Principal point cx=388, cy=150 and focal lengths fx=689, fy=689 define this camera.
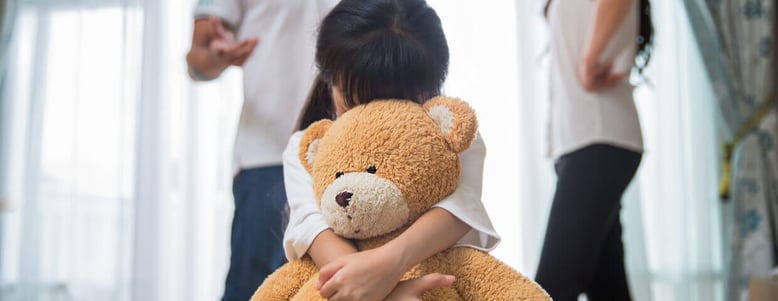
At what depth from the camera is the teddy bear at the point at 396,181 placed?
1.27ft

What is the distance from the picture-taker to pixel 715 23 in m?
0.92

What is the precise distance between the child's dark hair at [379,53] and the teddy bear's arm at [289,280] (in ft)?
0.31

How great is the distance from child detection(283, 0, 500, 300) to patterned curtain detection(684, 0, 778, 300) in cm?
58

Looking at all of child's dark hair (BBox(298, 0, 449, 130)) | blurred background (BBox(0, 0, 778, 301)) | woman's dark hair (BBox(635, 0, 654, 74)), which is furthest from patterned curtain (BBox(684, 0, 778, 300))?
child's dark hair (BBox(298, 0, 449, 130))

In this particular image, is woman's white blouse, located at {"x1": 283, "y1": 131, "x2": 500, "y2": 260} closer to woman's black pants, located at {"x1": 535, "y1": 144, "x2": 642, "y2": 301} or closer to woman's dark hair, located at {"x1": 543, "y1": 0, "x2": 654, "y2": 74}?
woman's black pants, located at {"x1": 535, "y1": 144, "x2": 642, "y2": 301}

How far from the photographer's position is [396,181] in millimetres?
390

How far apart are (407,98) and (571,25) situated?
195mm

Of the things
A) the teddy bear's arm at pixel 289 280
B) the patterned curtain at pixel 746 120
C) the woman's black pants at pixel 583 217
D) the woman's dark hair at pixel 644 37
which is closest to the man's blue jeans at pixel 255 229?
the teddy bear's arm at pixel 289 280

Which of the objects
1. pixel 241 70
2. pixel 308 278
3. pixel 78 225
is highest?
pixel 241 70

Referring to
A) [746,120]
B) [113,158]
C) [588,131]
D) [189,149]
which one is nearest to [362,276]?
[588,131]

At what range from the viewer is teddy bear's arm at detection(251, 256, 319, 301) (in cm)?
42

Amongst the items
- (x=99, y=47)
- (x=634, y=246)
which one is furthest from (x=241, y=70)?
(x=634, y=246)

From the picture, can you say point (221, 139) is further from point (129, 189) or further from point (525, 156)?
point (525, 156)

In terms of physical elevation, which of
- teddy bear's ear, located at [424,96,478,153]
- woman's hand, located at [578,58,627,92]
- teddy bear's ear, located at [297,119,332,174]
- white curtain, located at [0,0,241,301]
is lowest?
white curtain, located at [0,0,241,301]
